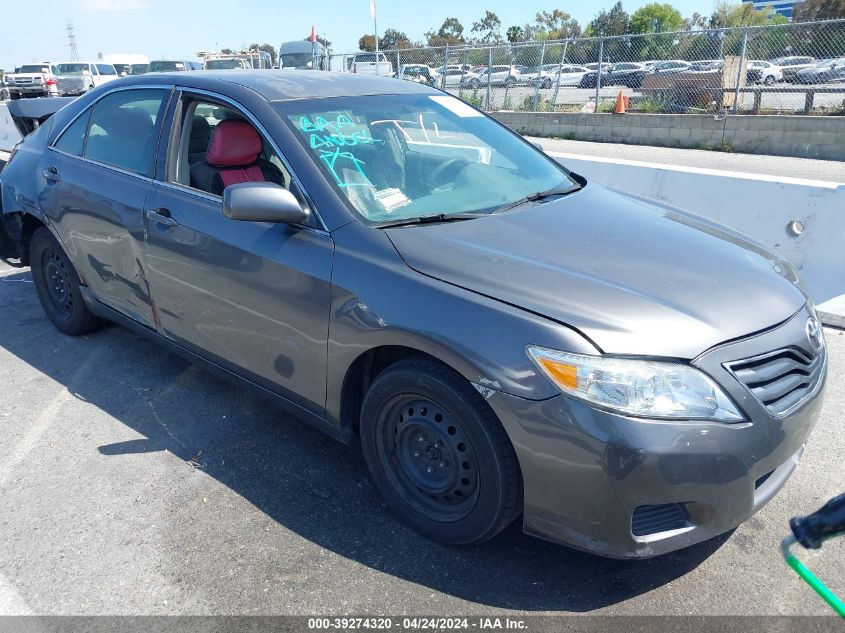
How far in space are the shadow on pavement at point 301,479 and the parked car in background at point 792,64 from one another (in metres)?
14.8

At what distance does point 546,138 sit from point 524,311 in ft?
55.8

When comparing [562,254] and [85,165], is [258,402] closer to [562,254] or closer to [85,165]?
[85,165]

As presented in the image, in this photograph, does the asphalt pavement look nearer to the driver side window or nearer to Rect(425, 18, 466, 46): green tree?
the driver side window

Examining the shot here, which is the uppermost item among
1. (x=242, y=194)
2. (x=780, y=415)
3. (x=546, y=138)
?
(x=242, y=194)

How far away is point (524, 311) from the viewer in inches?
91.2

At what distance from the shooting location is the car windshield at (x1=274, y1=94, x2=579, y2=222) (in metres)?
3.01

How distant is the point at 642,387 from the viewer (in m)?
2.16

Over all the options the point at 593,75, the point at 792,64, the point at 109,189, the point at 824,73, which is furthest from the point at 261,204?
the point at 593,75

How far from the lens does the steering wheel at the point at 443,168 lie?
10.7ft

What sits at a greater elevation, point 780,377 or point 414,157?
point 414,157

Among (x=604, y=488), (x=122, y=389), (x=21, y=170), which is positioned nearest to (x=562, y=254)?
(x=604, y=488)

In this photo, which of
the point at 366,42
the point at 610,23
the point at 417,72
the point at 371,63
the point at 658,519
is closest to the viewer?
the point at 658,519

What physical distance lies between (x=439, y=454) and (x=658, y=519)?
31.9 inches

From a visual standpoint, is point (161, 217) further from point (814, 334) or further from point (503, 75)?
point (503, 75)
